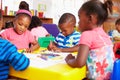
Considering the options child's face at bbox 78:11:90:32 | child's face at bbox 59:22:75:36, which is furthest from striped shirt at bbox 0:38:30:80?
child's face at bbox 59:22:75:36

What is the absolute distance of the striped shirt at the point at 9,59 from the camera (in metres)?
1.00

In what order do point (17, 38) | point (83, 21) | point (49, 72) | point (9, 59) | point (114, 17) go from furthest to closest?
point (114, 17) < point (17, 38) < point (83, 21) < point (9, 59) < point (49, 72)

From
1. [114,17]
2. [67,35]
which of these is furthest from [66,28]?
[114,17]

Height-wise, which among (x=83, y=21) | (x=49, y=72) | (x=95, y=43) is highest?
(x=83, y=21)

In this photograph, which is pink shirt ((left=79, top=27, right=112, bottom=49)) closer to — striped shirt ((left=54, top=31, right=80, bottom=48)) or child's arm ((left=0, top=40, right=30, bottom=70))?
child's arm ((left=0, top=40, right=30, bottom=70))

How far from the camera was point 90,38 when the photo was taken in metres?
1.05

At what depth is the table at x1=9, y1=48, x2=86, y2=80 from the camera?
901 millimetres

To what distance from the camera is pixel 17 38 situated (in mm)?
1918

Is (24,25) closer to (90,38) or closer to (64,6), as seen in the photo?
(90,38)

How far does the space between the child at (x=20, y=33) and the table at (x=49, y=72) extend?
2.28ft

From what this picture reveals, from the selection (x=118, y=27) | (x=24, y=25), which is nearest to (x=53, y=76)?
(x=24, y=25)

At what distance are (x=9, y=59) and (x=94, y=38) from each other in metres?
0.42

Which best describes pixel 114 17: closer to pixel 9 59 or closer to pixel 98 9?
pixel 98 9

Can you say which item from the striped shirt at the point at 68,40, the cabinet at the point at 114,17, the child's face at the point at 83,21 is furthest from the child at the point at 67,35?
the cabinet at the point at 114,17
